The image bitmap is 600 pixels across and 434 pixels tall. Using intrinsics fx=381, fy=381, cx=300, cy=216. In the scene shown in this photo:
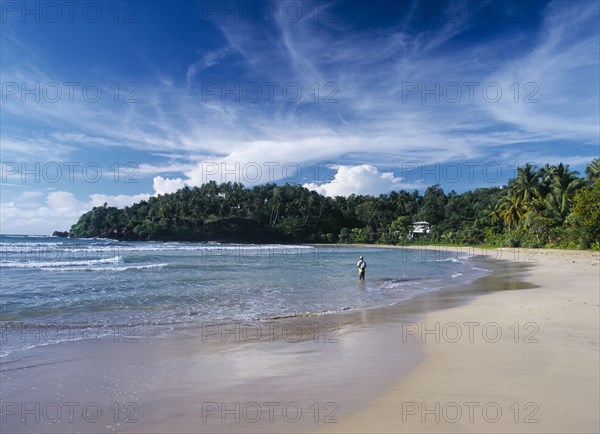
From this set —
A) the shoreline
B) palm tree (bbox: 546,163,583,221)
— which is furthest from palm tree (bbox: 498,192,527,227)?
the shoreline

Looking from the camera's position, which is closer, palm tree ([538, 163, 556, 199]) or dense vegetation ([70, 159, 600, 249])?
palm tree ([538, 163, 556, 199])

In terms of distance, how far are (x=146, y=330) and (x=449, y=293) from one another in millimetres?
10481

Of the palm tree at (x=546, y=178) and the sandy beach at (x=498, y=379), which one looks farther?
the palm tree at (x=546, y=178)

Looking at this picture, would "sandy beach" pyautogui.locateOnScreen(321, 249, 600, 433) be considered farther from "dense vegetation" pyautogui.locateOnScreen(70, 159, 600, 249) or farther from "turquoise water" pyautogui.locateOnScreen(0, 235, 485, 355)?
"dense vegetation" pyautogui.locateOnScreen(70, 159, 600, 249)

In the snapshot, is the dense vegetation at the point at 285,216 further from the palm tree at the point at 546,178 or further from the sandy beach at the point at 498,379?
the sandy beach at the point at 498,379

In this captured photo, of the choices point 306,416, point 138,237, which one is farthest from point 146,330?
point 138,237

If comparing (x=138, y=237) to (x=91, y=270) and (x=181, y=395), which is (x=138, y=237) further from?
(x=181, y=395)

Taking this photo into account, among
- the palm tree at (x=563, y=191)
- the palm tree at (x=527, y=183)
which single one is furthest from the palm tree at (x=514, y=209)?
the palm tree at (x=563, y=191)

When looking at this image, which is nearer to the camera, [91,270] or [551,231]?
[91,270]

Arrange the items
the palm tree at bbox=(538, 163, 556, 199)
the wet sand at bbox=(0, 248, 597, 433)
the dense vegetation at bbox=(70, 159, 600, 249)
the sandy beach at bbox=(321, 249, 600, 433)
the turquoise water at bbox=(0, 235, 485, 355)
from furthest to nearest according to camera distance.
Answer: the dense vegetation at bbox=(70, 159, 600, 249) < the palm tree at bbox=(538, 163, 556, 199) < the turquoise water at bbox=(0, 235, 485, 355) < the wet sand at bbox=(0, 248, 597, 433) < the sandy beach at bbox=(321, 249, 600, 433)

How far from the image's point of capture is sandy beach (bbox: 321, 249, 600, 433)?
3895 millimetres

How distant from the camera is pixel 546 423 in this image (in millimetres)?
3836

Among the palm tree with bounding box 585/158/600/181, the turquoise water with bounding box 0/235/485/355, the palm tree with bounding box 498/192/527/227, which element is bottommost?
the turquoise water with bounding box 0/235/485/355

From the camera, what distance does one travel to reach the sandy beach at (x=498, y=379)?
3.89m
